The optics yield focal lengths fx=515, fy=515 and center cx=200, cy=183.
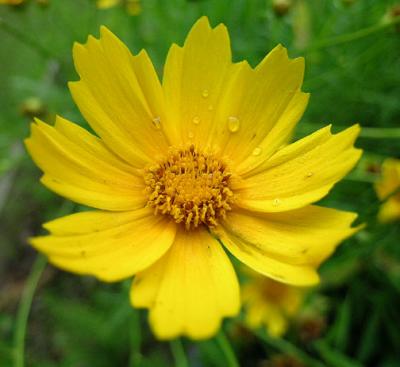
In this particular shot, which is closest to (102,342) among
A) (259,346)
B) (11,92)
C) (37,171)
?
(259,346)

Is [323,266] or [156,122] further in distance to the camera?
[323,266]

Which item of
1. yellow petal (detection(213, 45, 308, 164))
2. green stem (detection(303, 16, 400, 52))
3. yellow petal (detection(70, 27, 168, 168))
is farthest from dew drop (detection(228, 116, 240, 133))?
green stem (detection(303, 16, 400, 52))

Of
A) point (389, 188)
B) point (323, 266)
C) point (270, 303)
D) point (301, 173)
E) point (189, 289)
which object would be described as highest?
point (301, 173)

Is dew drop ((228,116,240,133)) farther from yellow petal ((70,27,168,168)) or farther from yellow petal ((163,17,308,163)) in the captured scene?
yellow petal ((70,27,168,168))

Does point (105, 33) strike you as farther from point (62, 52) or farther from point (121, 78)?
point (62, 52)

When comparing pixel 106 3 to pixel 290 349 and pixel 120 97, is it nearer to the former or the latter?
pixel 120 97

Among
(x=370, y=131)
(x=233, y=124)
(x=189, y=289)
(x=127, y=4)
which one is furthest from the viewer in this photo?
(x=127, y=4)

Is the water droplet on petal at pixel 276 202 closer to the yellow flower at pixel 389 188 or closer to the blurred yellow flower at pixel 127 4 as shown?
the yellow flower at pixel 389 188

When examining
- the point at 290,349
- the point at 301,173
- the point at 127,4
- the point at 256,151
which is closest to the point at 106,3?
the point at 127,4
